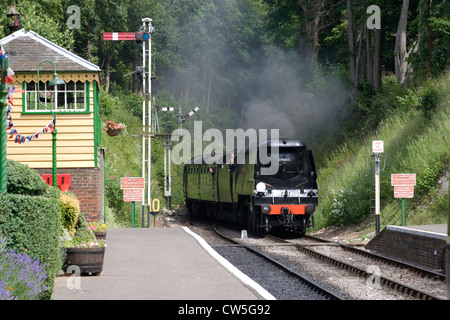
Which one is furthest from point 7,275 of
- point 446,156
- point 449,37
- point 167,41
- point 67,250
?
point 167,41

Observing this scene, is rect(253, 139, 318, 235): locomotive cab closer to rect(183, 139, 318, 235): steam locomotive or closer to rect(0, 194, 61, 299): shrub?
rect(183, 139, 318, 235): steam locomotive

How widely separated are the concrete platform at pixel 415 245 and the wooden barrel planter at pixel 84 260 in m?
6.56

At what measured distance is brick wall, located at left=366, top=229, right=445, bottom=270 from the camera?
45.8 ft

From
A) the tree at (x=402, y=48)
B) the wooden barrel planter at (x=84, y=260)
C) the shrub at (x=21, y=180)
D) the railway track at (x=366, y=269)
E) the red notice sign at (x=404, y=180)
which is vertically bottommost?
the railway track at (x=366, y=269)

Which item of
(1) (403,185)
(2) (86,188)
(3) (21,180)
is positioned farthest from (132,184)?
(3) (21,180)

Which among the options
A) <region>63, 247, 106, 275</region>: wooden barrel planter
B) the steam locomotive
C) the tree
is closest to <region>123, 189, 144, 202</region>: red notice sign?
the steam locomotive

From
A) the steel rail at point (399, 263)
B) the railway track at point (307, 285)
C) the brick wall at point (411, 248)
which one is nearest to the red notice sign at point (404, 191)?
the brick wall at point (411, 248)

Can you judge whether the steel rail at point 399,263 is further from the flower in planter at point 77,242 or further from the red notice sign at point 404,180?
the flower in planter at point 77,242

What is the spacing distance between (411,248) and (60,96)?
10.0m

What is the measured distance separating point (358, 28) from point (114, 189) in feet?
68.8

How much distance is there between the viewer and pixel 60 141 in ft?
62.0

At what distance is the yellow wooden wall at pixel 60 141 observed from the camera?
1875 centimetres

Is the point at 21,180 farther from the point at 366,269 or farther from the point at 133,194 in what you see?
the point at 133,194
